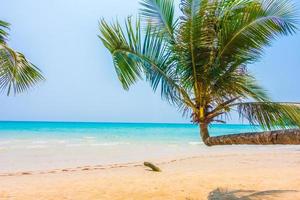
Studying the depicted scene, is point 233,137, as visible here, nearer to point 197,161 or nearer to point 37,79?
point 37,79

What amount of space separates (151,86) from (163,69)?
0.73ft

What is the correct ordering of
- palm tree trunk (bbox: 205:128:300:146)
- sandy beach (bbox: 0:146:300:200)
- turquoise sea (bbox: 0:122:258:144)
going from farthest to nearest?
turquoise sea (bbox: 0:122:258:144), sandy beach (bbox: 0:146:300:200), palm tree trunk (bbox: 205:128:300:146)

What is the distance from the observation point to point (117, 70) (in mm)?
3949

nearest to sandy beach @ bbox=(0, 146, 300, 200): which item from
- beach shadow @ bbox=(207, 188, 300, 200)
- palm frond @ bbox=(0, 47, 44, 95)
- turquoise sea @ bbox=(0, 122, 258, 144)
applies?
beach shadow @ bbox=(207, 188, 300, 200)

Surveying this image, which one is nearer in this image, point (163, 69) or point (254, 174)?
point (163, 69)

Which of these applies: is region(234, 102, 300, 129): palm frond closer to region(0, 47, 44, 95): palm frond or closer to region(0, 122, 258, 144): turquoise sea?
region(0, 47, 44, 95): palm frond

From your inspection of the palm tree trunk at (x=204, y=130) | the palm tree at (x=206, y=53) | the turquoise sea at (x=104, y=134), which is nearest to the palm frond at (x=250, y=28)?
the palm tree at (x=206, y=53)

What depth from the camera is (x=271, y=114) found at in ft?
11.6

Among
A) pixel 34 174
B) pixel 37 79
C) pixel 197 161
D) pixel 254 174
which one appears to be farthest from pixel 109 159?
pixel 37 79

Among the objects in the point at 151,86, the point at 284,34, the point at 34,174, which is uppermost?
the point at 284,34

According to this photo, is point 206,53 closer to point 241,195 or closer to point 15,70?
point 15,70

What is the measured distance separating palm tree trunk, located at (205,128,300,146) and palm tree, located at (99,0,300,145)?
12mm

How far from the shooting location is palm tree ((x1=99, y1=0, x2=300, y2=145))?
3.64 meters

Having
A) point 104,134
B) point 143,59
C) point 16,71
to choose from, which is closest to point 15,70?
point 16,71
